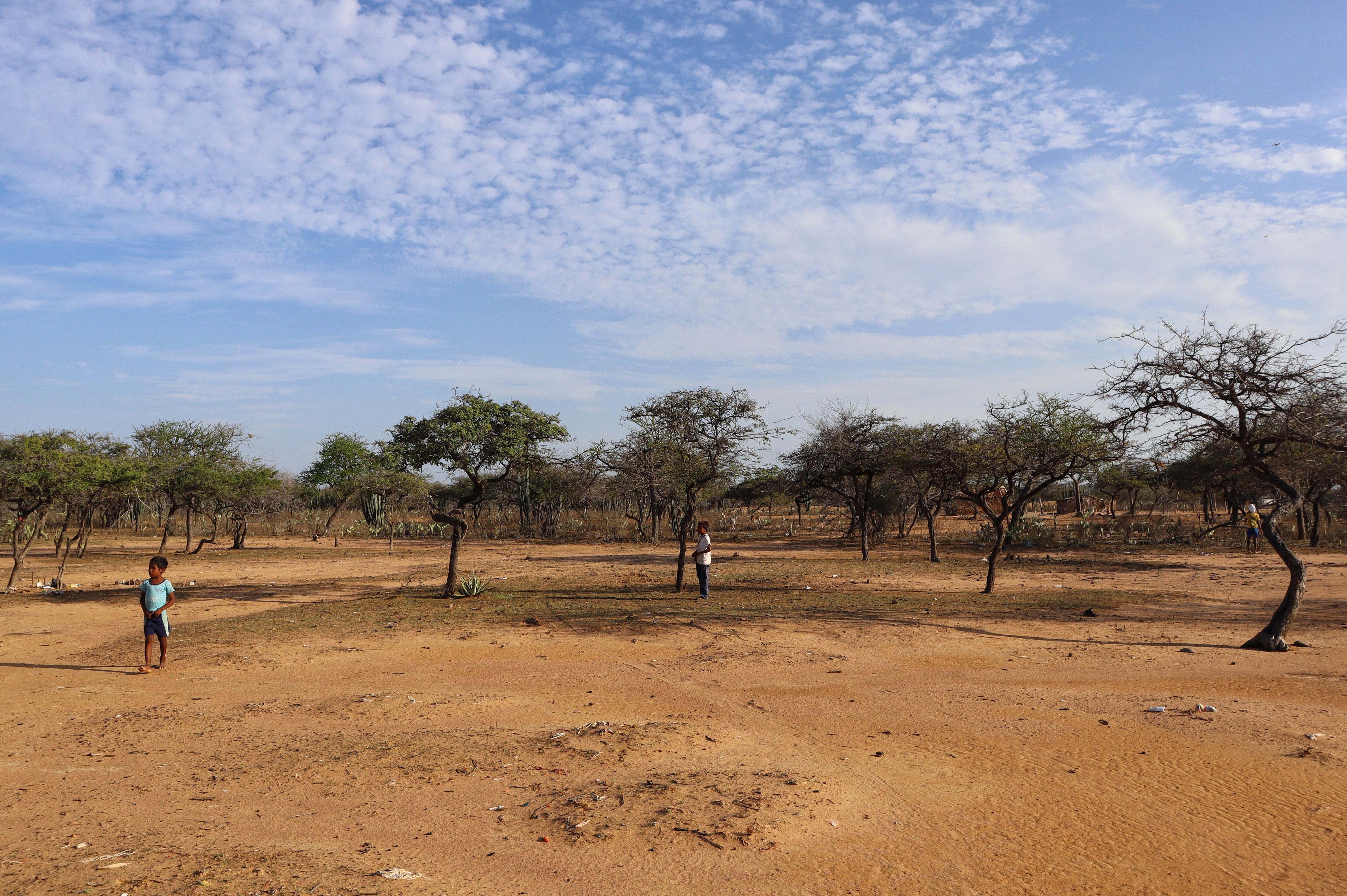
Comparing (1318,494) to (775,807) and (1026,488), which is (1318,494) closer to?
(1026,488)

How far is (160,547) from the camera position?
33.8 metres

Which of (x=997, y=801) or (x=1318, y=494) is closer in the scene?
(x=997, y=801)

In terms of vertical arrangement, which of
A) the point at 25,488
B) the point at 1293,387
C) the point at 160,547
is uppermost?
the point at 1293,387

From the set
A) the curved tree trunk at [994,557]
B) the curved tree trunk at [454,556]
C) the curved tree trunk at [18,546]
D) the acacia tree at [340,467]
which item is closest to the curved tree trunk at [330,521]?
the acacia tree at [340,467]

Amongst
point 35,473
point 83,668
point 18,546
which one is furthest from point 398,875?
point 18,546

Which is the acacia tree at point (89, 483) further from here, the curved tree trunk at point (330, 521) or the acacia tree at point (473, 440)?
the curved tree trunk at point (330, 521)

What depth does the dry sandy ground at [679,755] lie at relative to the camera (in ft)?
15.8

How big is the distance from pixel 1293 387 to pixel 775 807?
36.3ft

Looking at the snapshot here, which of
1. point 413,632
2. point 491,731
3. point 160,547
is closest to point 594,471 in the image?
point 413,632

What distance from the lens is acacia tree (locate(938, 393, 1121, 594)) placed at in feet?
55.3

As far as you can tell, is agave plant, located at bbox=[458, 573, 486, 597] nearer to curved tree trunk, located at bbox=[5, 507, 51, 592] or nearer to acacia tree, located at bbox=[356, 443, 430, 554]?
acacia tree, located at bbox=[356, 443, 430, 554]

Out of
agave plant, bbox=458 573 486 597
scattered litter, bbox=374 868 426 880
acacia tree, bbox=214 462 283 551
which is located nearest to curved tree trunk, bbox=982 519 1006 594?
agave plant, bbox=458 573 486 597

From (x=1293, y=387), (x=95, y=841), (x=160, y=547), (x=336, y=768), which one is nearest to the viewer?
(x=95, y=841)

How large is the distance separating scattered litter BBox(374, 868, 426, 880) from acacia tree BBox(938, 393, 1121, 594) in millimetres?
14123
